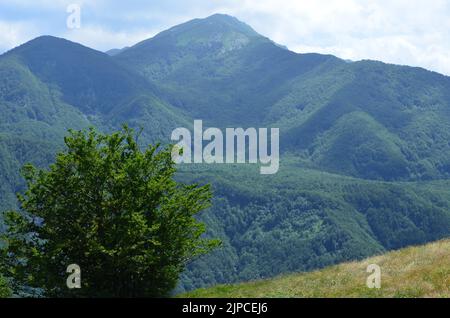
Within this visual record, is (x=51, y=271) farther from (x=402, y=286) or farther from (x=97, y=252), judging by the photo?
(x=402, y=286)

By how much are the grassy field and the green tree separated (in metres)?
2.95

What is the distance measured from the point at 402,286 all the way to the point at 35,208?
17.8 m

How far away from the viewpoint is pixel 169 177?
2939 cm

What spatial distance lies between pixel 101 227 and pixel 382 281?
13.3m

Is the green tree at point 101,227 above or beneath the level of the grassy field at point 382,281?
above

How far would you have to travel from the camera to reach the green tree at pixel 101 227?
25.8 m

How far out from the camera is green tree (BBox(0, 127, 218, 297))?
25.8m

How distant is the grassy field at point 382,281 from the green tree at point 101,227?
2950 mm

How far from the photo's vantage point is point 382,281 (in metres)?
24.7

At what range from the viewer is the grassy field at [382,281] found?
22.4 meters

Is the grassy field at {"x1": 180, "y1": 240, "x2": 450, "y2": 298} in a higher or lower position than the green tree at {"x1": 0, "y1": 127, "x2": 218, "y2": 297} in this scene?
lower

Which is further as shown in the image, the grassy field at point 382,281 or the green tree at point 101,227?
the green tree at point 101,227
